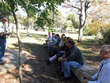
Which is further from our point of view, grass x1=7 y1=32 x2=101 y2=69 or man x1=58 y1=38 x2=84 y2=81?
grass x1=7 y1=32 x2=101 y2=69

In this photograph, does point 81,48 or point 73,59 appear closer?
point 73,59

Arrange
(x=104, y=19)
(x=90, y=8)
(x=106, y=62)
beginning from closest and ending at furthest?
(x=106, y=62), (x=90, y=8), (x=104, y=19)

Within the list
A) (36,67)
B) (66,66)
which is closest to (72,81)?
(66,66)

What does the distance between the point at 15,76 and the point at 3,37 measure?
4.74 ft

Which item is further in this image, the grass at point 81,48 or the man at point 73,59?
the grass at point 81,48

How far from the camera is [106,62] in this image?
69.4 inches

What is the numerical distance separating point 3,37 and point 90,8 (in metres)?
10.3

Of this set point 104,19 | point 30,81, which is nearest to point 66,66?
point 30,81

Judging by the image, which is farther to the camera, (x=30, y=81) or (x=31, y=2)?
(x=30, y=81)

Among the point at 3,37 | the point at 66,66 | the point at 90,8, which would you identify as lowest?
the point at 66,66

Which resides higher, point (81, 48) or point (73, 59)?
point (73, 59)

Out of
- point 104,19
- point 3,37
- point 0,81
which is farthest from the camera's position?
point 104,19

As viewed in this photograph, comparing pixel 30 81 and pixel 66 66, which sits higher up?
pixel 66 66

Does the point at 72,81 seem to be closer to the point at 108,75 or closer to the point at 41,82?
the point at 41,82
